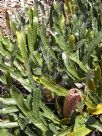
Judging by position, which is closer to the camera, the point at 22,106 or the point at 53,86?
the point at 22,106

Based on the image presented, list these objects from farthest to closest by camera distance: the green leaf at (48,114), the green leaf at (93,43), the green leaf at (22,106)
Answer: the green leaf at (93,43) < the green leaf at (48,114) < the green leaf at (22,106)

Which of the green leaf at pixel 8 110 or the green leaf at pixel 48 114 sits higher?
Answer: the green leaf at pixel 8 110

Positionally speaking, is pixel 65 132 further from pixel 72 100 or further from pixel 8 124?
pixel 8 124

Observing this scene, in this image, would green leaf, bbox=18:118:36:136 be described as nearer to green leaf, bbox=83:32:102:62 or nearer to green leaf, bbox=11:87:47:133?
green leaf, bbox=11:87:47:133

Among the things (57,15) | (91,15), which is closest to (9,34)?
(57,15)

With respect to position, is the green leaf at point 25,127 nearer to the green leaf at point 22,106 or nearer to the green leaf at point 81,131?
the green leaf at point 22,106

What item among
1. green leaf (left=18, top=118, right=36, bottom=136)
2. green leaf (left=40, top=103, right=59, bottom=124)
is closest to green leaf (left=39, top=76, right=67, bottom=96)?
green leaf (left=40, top=103, right=59, bottom=124)

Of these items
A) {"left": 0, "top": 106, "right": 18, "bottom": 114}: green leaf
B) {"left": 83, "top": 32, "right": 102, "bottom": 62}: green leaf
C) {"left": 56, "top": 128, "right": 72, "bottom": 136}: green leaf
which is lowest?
{"left": 56, "top": 128, "right": 72, "bottom": 136}: green leaf

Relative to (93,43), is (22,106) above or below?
below

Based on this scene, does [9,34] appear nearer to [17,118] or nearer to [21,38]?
[21,38]

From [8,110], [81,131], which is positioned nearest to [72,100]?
[81,131]

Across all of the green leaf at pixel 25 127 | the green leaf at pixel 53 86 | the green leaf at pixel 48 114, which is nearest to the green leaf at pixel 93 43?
the green leaf at pixel 53 86
